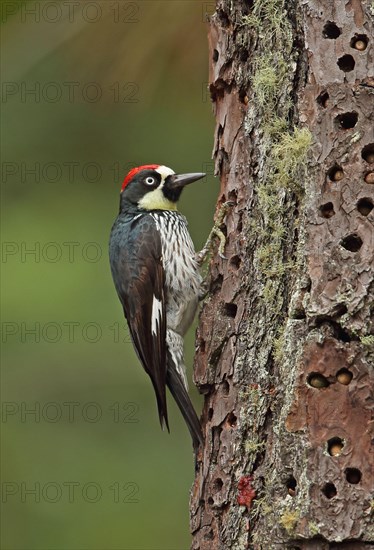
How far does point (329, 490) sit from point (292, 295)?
2.21ft

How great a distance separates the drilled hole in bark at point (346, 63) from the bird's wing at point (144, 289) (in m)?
1.73

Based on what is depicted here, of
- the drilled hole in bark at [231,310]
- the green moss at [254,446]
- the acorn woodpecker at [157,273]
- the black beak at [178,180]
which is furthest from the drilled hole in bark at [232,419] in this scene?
the black beak at [178,180]

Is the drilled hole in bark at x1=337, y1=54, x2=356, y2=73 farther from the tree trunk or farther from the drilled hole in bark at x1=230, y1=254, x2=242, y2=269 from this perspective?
the drilled hole in bark at x1=230, y1=254, x2=242, y2=269

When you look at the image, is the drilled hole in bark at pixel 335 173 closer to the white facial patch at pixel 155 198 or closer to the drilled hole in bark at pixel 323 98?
the drilled hole in bark at pixel 323 98

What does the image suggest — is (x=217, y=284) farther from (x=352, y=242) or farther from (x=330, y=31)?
(x=330, y=31)

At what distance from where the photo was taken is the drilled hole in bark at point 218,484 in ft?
12.2

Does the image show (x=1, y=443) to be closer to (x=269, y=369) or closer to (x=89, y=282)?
(x=89, y=282)

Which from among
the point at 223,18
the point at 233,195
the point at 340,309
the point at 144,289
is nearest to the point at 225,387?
the point at 340,309

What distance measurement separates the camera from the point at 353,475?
330 cm

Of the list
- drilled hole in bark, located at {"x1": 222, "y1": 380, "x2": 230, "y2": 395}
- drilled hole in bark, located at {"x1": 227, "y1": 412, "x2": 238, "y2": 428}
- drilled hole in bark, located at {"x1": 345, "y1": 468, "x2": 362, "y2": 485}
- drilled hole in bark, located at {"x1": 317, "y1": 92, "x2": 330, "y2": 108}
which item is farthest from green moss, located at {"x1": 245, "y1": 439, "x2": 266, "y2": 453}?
drilled hole in bark, located at {"x1": 317, "y1": 92, "x2": 330, "y2": 108}

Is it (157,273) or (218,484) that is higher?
(157,273)

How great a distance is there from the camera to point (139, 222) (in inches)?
204

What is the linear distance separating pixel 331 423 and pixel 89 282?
3.54 metres

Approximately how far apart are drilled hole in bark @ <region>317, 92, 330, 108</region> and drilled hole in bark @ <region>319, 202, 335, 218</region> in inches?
13.9
